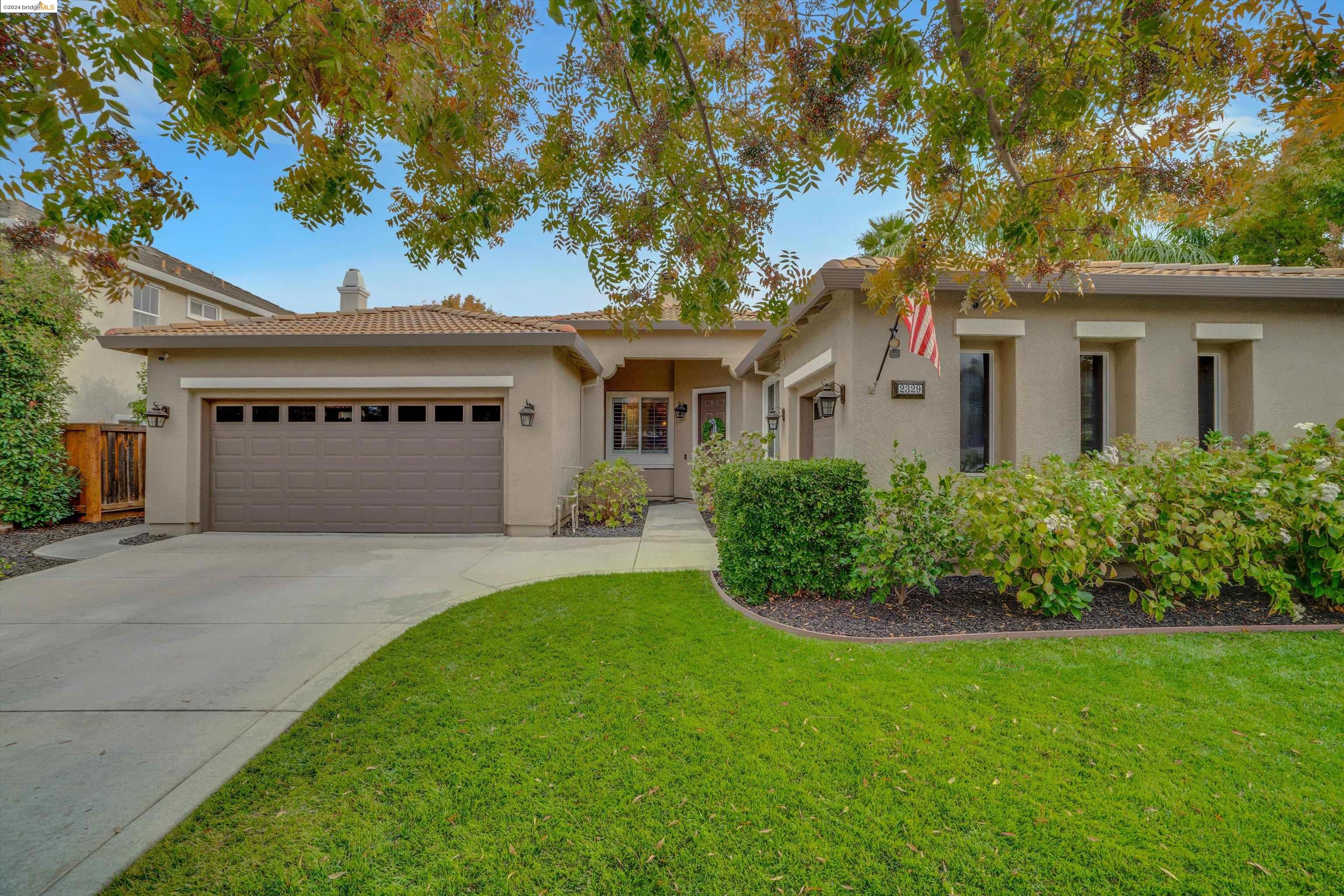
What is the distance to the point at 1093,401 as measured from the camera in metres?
6.89

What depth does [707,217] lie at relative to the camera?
12.8 ft

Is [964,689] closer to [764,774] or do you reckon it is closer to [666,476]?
[764,774]

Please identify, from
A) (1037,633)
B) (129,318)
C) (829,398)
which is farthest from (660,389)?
(129,318)

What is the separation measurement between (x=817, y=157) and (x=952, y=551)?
11.1 ft

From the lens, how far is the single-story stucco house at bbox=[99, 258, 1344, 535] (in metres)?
6.45

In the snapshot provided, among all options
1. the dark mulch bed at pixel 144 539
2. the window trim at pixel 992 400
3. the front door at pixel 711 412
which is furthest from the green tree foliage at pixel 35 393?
the window trim at pixel 992 400

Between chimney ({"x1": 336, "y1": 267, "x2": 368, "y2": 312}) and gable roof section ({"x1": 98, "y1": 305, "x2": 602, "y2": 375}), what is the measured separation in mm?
2873

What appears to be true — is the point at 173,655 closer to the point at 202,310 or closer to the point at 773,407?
the point at 773,407

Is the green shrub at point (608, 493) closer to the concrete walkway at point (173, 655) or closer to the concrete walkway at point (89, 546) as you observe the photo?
the concrete walkway at point (173, 655)

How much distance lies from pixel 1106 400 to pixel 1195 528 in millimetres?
2586

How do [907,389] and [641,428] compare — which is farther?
[641,428]

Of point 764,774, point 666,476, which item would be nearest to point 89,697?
point 764,774

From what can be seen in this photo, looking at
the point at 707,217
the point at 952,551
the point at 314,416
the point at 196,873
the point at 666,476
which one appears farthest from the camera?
the point at 666,476

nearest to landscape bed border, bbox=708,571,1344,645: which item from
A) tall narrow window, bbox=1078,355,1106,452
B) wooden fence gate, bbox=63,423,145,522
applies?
tall narrow window, bbox=1078,355,1106,452
